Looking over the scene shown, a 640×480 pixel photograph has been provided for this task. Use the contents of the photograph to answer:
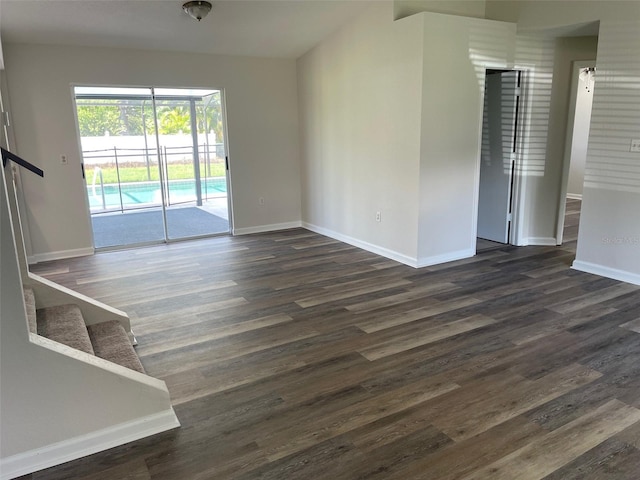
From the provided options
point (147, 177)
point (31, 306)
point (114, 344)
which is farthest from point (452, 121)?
point (147, 177)

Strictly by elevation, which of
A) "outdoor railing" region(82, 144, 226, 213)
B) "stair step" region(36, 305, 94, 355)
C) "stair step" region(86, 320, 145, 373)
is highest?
"outdoor railing" region(82, 144, 226, 213)

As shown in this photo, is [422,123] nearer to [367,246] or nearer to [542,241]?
[367,246]

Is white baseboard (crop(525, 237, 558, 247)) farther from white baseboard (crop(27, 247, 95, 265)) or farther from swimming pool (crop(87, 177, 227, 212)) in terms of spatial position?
white baseboard (crop(27, 247, 95, 265))

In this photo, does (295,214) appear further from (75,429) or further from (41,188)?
(75,429)

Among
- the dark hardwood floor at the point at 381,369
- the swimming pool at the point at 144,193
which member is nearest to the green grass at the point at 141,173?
the swimming pool at the point at 144,193

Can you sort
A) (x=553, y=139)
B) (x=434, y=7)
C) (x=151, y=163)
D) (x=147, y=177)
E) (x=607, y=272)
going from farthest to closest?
(x=147, y=177) → (x=151, y=163) → (x=553, y=139) → (x=434, y=7) → (x=607, y=272)

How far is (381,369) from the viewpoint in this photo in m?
2.77

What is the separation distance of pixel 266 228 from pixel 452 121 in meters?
3.15

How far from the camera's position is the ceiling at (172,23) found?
168 inches

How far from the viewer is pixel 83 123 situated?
6.89m

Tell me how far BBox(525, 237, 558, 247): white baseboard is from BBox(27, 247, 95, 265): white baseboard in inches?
212

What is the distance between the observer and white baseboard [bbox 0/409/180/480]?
1939 mm

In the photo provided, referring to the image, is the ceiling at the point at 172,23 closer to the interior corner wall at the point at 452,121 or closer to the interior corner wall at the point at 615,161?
the interior corner wall at the point at 452,121

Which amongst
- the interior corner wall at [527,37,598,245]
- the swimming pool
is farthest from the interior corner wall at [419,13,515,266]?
the swimming pool
